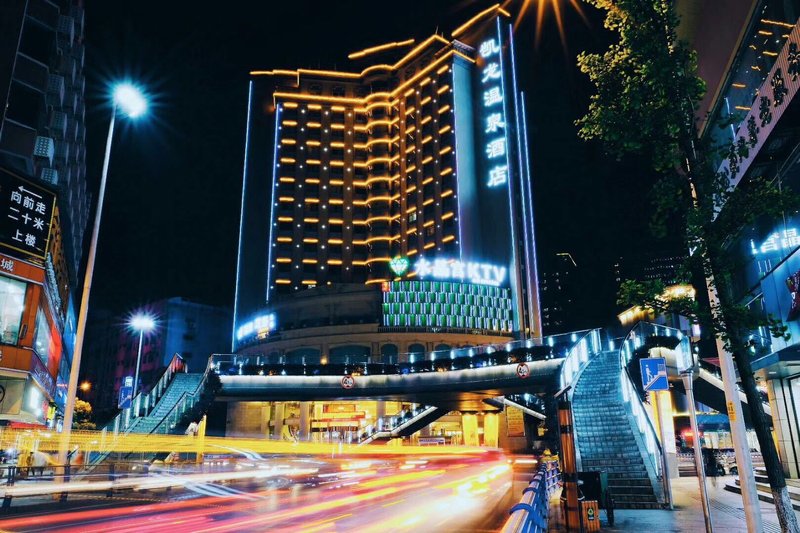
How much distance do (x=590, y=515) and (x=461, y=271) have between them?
231 feet

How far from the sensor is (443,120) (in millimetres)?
101312

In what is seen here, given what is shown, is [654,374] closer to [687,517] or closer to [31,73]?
[687,517]

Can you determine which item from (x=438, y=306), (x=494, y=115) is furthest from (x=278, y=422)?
(x=494, y=115)

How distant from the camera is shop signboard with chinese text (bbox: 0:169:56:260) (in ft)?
89.7

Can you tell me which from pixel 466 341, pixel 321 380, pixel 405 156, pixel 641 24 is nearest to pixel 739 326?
pixel 641 24

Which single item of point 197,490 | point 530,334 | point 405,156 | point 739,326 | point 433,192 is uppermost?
point 405,156

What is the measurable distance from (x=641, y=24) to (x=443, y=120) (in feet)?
302

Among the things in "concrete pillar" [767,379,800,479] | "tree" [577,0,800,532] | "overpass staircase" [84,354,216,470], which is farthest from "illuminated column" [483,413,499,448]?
"tree" [577,0,800,532]

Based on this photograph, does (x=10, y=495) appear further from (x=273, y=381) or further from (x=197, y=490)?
(x=273, y=381)

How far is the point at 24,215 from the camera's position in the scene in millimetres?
28438

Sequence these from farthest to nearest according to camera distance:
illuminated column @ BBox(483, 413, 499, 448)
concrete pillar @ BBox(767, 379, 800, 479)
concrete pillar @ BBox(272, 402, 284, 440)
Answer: concrete pillar @ BBox(272, 402, 284, 440) < illuminated column @ BBox(483, 413, 499, 448) < concrete pillar @ BBox(767, 379, 800, 479)

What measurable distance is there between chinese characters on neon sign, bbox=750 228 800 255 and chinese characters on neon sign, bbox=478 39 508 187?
230 ft

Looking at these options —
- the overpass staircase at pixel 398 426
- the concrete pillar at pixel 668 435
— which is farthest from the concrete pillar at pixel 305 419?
the concrete pillar at pixel 668 435

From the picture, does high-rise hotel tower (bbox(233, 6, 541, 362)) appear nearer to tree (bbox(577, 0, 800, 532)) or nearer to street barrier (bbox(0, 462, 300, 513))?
street barrier (bbox(0, 462, 300, 513))
